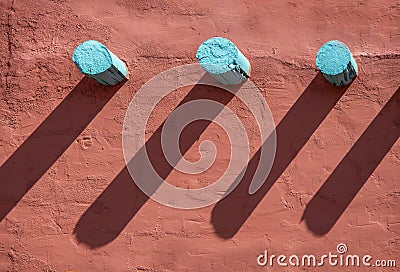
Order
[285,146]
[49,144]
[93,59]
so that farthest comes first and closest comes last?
[49,144], [285,146], [93,59]

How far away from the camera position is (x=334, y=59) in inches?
204

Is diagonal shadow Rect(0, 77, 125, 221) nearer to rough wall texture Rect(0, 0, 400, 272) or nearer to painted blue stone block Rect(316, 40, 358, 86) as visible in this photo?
rough wall texture Rect(0, 0, 400, 272)

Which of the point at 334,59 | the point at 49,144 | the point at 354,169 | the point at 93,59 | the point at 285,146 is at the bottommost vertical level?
the point at 49,144

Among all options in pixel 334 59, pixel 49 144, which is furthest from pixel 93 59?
pixel 334 59

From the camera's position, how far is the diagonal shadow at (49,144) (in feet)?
19.1

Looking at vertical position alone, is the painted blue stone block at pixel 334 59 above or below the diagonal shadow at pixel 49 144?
above

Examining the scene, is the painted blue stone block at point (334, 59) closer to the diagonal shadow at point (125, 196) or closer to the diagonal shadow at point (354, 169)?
the diagonal shadow at point (354, 169)

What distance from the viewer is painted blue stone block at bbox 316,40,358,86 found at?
5168 millimetres

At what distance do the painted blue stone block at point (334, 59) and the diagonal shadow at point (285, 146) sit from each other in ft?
1.12

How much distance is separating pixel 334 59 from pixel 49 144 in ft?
8.02

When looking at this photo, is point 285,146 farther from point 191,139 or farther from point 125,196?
point 125,196

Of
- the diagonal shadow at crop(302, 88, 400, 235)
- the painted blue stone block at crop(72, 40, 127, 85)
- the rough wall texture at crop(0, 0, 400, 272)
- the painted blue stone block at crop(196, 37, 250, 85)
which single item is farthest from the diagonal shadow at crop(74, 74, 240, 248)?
the diagonal shadow at crop(302, 88, 400, 235)

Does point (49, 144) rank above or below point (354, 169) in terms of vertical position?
below

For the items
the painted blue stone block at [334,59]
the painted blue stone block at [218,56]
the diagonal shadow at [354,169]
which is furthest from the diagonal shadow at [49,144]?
the diagonal shadow at [354,169]
